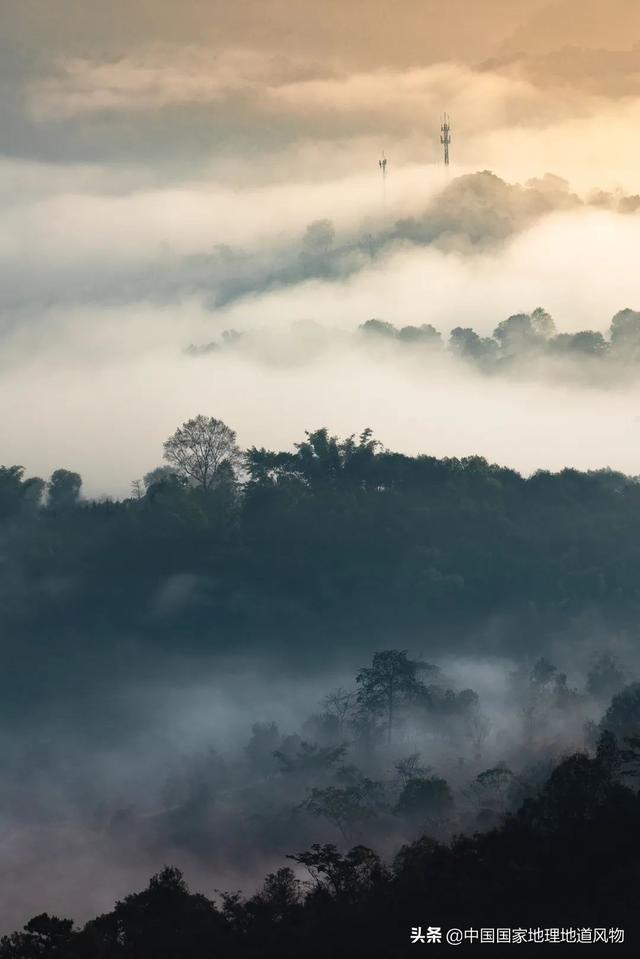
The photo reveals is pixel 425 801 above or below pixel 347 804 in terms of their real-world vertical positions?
below

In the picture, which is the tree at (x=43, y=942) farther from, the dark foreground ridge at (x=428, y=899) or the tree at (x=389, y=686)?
the tree at (x=389, y=686)

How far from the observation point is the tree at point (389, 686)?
633ft

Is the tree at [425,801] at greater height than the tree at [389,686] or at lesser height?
lesser

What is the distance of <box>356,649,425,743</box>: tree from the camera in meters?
193

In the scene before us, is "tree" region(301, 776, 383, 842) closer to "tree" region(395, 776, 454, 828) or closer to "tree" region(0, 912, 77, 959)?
"tree" region(395, 776, 454, 828)

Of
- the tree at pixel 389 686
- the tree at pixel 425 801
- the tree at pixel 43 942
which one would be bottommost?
the tree at pixel 43 942

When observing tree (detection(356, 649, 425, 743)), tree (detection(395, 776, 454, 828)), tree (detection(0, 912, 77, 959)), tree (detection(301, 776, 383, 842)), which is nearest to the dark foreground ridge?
tree (detection(0, 912, 77, 959))

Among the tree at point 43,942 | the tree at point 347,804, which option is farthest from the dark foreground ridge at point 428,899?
the tree at point 347,804

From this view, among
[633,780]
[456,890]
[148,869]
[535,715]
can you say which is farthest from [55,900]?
[456,890]

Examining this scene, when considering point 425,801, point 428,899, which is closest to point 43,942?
point 428,899

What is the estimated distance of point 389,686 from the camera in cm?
19338

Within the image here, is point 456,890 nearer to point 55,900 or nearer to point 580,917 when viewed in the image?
point 580,917

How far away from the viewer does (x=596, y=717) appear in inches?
7520

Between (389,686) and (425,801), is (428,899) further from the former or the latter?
(389,686)
